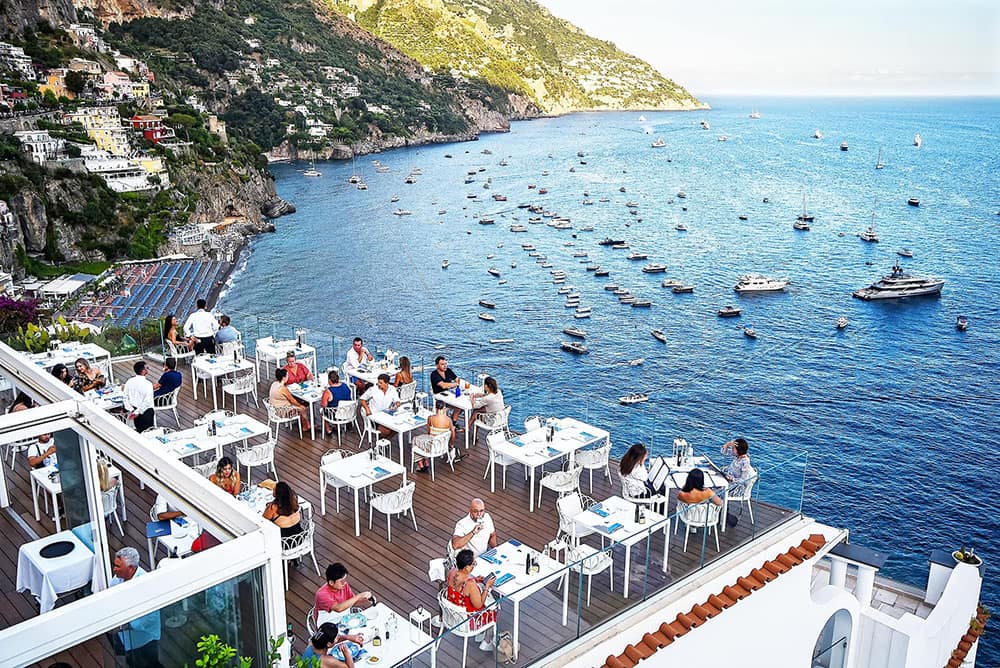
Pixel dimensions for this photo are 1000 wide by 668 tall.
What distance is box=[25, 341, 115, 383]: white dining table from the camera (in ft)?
42.7

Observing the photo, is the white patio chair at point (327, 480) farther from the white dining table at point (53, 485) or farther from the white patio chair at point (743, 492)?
the white patio chair at point (743, 492)

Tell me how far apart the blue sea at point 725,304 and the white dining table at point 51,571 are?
7387 millimetres

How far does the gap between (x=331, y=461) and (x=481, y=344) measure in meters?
32.2

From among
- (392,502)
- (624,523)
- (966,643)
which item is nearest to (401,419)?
(392,502)

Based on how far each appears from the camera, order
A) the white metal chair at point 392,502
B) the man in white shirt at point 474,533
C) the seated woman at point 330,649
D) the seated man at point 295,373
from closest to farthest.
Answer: the seated woman at point 330,649 → the man in white shirt at point 474,533 → the white metal chair at point 392,502 → the seated man at point 295,373

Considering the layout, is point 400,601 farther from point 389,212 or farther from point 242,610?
point 389,212

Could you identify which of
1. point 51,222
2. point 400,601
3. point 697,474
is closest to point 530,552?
point 400,601

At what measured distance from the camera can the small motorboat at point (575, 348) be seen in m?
40.0

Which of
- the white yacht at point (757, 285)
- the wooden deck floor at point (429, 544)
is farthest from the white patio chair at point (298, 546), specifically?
the white yacht at point (757, 285)

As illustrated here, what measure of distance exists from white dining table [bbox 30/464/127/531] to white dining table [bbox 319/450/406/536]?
7.34 feet

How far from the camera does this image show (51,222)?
58.5 meters

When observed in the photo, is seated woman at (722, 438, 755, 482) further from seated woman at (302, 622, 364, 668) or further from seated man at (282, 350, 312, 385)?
seated man at (282, 350, 312, 385)

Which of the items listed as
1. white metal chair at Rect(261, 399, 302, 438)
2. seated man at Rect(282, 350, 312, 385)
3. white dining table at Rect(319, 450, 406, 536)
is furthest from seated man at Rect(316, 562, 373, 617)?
seated man at Rect(282, 350, 312, 385)

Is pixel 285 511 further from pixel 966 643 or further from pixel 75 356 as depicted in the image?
pixel 966 643
